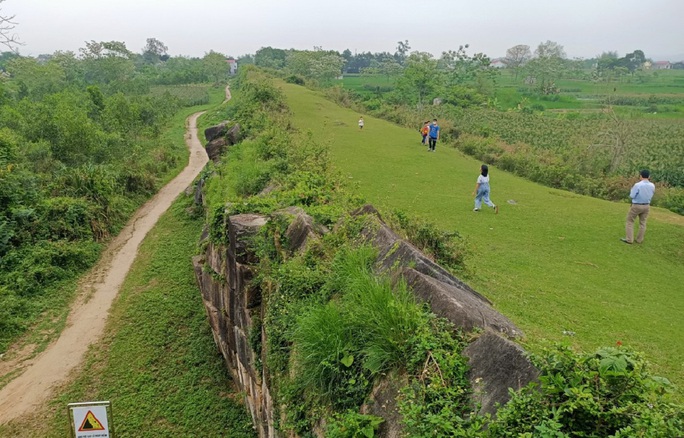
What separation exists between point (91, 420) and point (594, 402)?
5.56 meters

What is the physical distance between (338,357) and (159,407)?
18.7ft

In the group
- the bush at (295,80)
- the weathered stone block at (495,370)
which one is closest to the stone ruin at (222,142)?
the weathered stone block at (495,370)

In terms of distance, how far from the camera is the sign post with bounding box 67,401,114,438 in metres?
5.54

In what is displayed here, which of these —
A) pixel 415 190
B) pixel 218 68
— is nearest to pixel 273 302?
pixel 415 190

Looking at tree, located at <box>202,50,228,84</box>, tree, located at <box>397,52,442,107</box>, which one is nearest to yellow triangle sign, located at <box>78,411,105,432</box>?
tree, located at <box>397,52,442,107</box>

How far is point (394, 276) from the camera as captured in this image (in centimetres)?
529

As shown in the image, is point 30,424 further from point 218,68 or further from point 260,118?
point 218,68

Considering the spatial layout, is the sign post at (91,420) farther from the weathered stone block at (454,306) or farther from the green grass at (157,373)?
the weathered stone block at (454,306)

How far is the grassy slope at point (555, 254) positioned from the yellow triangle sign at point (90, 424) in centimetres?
523

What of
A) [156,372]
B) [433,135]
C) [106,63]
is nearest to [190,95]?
[106,63]

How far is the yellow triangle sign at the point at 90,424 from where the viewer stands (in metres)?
5.58

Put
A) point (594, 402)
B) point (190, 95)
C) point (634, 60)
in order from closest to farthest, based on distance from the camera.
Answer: point (594, 402) → point (190, 95) → point (634, 60)

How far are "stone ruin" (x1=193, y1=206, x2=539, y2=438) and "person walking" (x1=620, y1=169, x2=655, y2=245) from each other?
6.72 metres

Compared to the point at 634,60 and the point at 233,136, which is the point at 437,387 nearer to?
the point at 233,136
